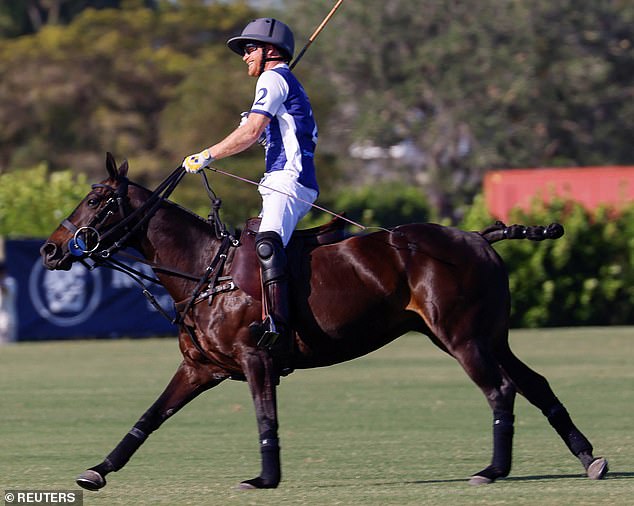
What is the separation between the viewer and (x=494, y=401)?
28.1ft

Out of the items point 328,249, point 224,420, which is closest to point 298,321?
point 328,249

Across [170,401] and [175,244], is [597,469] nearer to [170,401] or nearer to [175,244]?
[170,401]

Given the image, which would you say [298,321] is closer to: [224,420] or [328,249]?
[328,249]

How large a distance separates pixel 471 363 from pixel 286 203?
1.44 metres

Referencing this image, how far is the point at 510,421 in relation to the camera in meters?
8.57

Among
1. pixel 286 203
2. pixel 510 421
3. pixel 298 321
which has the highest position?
pixel 286 203

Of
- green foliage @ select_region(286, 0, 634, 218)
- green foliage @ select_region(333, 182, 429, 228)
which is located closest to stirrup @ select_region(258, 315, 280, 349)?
green foliage @ select_region(333, 182, 429, 228)

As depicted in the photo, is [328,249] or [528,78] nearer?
[328,249]

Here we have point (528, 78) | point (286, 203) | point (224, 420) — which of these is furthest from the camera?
point (528, 78)

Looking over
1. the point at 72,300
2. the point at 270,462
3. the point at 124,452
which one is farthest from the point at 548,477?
the point at 72,300

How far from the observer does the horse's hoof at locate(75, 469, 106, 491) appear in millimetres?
8273

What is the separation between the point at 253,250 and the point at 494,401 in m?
1.68

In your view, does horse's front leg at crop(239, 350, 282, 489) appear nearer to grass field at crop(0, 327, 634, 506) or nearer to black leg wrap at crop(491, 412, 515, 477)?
grass field at crop(0, 327, 634, 506)

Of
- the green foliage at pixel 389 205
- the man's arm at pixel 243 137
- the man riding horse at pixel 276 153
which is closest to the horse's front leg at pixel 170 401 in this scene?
the man riding horse at pixel 276 153
